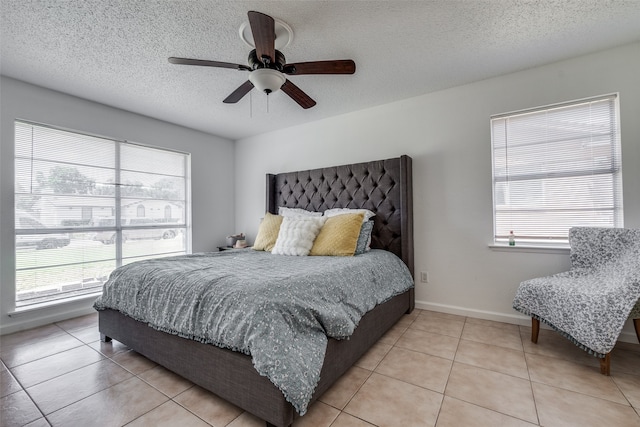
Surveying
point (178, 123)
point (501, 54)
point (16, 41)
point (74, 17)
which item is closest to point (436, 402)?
point (501, 54)

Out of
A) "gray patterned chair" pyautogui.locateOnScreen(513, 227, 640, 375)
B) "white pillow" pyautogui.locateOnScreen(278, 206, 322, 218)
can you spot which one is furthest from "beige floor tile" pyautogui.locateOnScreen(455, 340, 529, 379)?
"white pillow" pyautogui.locateOnScreen(278, 206, 322, 218)

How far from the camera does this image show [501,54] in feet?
7.49

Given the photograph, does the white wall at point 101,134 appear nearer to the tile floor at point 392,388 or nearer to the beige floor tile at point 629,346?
the tile floor at point 392,388

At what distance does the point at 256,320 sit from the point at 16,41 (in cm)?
281

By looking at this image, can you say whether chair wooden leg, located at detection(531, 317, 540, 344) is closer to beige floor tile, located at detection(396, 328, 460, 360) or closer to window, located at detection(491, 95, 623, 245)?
beige floor tile, located at detection(396, 328, 460, 360)

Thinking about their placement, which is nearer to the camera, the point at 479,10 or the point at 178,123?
the point at 479,10

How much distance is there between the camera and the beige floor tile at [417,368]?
170 cm

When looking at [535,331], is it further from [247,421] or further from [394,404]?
[247,421]

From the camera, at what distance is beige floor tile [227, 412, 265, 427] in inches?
54.1

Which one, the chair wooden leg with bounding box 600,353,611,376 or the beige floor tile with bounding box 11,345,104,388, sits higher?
the chair wooden leg with bounding box 600,353,611,376

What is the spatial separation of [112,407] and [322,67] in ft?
8.07

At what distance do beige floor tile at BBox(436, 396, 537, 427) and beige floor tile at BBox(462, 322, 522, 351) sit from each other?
0.91m

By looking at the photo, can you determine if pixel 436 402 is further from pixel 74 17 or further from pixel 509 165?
pixel 74 17

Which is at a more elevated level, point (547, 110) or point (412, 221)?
point (547, 110)
